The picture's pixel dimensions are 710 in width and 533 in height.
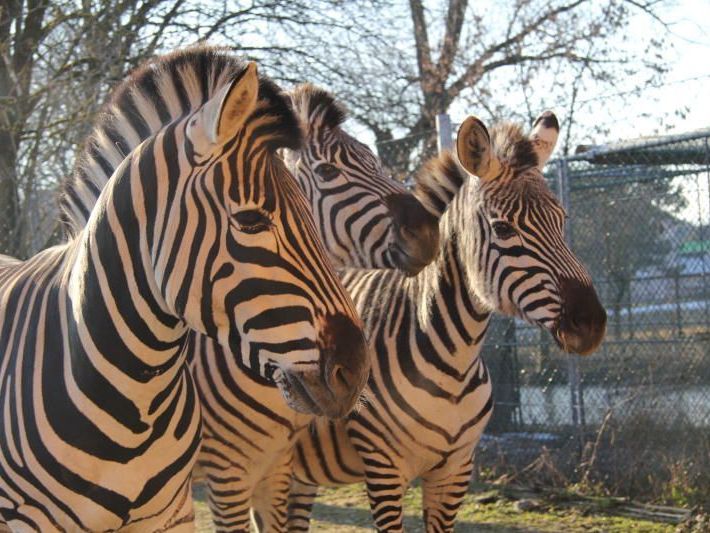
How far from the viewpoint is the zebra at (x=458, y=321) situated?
408 cm

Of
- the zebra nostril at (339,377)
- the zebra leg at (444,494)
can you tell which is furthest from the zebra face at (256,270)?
the zebra leg at (444,494)

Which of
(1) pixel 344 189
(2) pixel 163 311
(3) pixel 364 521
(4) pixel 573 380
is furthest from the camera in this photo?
(4) pixel 573 380

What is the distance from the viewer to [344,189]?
489 centimetres

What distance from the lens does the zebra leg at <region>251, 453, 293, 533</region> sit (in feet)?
14.5

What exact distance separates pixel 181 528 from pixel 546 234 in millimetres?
2106

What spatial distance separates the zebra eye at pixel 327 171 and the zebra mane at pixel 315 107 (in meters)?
0.24

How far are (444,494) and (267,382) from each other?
1086 millimetres

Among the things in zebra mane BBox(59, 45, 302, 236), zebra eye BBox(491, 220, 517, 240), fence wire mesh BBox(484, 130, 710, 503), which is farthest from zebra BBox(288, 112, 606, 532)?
fence wire mesh BBox(484, 130, 710, 503)

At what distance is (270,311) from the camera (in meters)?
2.43

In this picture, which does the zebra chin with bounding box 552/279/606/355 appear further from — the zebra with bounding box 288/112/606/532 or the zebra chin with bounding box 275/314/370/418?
the zebra chin with bounding box 275/314/370/418

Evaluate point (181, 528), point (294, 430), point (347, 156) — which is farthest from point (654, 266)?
point (181, 528)

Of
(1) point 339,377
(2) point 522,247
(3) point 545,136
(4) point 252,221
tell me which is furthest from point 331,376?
(3) point 545,136

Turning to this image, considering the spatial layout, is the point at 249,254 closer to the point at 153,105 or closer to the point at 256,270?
the point at 256,270

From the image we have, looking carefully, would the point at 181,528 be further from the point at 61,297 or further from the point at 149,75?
the point at 149,75
